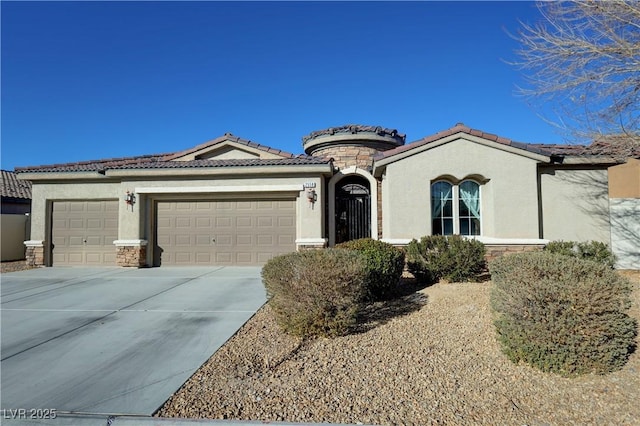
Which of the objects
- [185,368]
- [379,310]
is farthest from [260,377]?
[379,310]

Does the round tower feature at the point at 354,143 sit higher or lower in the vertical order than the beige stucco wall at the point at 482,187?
higher

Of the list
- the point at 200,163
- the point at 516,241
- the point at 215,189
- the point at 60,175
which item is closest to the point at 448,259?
the point at 516,241

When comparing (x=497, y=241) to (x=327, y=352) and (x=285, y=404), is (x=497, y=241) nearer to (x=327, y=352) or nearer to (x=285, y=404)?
(x=327, y=352)

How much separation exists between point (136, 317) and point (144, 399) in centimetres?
315

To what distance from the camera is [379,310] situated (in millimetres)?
6426

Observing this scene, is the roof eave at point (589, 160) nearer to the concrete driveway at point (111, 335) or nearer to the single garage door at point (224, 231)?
the single garage door at point (224, 231)

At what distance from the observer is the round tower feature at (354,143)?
14.0 meters

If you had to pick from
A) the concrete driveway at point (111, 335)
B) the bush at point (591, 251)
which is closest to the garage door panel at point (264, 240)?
the concrete driveway at point (111, 335)

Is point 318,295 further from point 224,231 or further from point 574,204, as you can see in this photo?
point 574,204

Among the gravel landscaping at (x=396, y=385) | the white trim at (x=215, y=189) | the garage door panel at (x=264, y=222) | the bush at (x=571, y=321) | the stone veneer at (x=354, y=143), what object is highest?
the stone veneer at (x=354, y=143)

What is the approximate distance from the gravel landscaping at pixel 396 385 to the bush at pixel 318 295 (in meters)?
0.24

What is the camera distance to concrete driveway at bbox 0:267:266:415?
3734mm

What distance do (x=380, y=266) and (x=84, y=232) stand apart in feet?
38.6

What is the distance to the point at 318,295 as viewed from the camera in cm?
498
